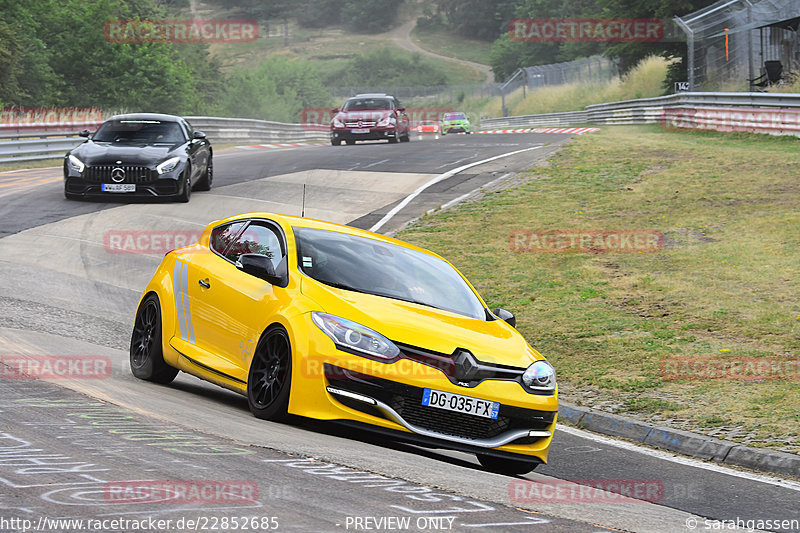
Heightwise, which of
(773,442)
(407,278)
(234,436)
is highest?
(407,278)

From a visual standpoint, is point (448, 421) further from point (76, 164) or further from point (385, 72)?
point (385, 72)

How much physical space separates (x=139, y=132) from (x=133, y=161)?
2.86ft

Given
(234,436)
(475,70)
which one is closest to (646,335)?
(234,436)

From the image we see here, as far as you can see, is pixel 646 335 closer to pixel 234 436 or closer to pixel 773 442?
pixel 773 442

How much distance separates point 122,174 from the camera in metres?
19.5

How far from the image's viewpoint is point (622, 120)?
4741 cm

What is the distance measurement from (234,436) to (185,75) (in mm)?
62968

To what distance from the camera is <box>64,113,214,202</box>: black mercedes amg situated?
19.5m

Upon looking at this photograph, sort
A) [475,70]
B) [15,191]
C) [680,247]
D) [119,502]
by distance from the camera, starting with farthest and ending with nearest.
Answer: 1. [475,70]
2. [15,191]
3. [680,247]
4. [119,502]

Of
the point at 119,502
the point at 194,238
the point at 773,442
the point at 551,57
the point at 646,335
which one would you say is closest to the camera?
the point at 119,502

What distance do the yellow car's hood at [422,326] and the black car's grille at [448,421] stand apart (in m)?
0.38

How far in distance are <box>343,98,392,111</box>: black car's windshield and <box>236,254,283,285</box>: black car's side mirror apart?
109ft

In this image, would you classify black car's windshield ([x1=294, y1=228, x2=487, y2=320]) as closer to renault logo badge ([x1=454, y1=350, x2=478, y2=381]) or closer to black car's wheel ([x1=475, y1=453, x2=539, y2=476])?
renault logo badge ([x1=454, y1=350, x2=478, y2=381])

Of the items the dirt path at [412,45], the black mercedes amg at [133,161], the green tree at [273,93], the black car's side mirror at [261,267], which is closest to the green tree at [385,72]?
the dirt path at [412,45]
